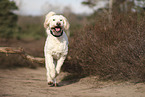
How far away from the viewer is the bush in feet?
16.1

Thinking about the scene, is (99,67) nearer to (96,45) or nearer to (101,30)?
(96,45)

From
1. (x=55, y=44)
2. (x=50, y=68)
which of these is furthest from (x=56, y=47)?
(x=50, y=68)

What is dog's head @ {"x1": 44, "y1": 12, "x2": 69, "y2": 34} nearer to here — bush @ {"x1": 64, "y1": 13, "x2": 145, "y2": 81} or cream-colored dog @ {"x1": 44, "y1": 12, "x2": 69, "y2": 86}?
cream-colored dog @ {"x1": 44, "y1": 12, "x2": 69, "y2": 86}

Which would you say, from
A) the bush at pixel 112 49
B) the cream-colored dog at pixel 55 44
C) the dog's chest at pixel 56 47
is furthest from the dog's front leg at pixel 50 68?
the bush at pixel 112 49

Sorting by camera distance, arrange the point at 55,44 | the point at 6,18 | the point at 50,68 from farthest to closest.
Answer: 1. the point at 6,18
2. the point at 55,44
3. the point at 50,68

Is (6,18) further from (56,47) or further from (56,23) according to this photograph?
(56,23)

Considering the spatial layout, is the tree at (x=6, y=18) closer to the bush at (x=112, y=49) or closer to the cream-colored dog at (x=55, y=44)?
the bush at (x=112, y=49)

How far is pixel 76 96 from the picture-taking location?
4215 millimetres

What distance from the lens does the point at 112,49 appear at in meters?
5.21

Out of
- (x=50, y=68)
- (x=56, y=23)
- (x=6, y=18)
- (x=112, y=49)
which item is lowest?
(x=50, y=68)

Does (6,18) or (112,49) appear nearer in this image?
(112,49)

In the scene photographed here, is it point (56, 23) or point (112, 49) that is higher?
point (56, 23)

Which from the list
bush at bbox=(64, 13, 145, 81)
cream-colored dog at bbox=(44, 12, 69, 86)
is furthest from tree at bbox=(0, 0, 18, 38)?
cream-colored dog at bbox=(44, 12, 69, 86)

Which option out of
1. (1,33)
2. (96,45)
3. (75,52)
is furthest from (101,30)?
(1,33)
